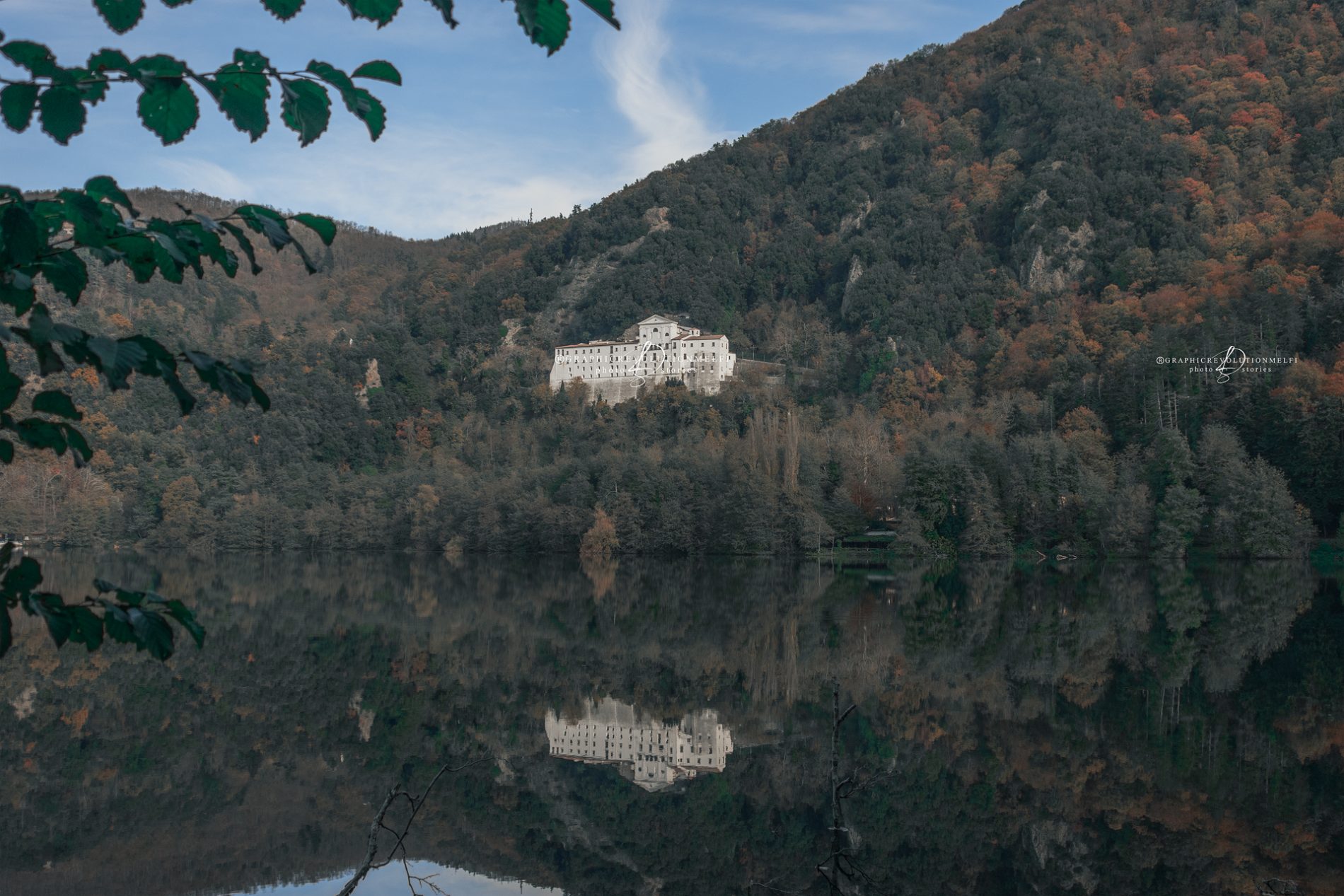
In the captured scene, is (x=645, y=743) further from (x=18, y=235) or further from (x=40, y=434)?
(x=18, y=235)

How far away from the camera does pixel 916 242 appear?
117 metres

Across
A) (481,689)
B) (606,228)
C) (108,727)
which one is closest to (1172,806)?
(481,689)

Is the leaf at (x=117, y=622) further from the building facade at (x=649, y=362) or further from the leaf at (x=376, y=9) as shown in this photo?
the building facade at (x=649, y=362)

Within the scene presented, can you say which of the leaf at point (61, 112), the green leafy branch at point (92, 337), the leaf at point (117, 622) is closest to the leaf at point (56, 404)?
the green leafy branch at point (92, 337)

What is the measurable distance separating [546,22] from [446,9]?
211mm

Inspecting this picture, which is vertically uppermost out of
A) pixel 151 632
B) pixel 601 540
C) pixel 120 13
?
pixel 120 13

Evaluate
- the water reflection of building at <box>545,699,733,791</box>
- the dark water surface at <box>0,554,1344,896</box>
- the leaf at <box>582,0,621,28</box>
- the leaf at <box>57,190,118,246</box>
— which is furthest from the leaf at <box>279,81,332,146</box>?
the water reflection of building at <box>545,699,733,791</box>

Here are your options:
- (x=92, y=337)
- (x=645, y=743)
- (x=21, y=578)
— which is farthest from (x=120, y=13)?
(x=645, y=743)

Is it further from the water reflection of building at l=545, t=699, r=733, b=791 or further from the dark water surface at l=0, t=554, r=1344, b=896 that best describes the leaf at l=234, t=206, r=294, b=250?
the water reflection of building at l=545, t=699, r=733, b=791

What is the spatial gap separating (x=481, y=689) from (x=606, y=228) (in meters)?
128

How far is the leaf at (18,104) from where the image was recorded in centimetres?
246

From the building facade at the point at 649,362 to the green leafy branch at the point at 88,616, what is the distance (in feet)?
305

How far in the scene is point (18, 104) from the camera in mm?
2480

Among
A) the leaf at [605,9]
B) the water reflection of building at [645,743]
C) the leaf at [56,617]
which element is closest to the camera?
the leaf at [605,9]
